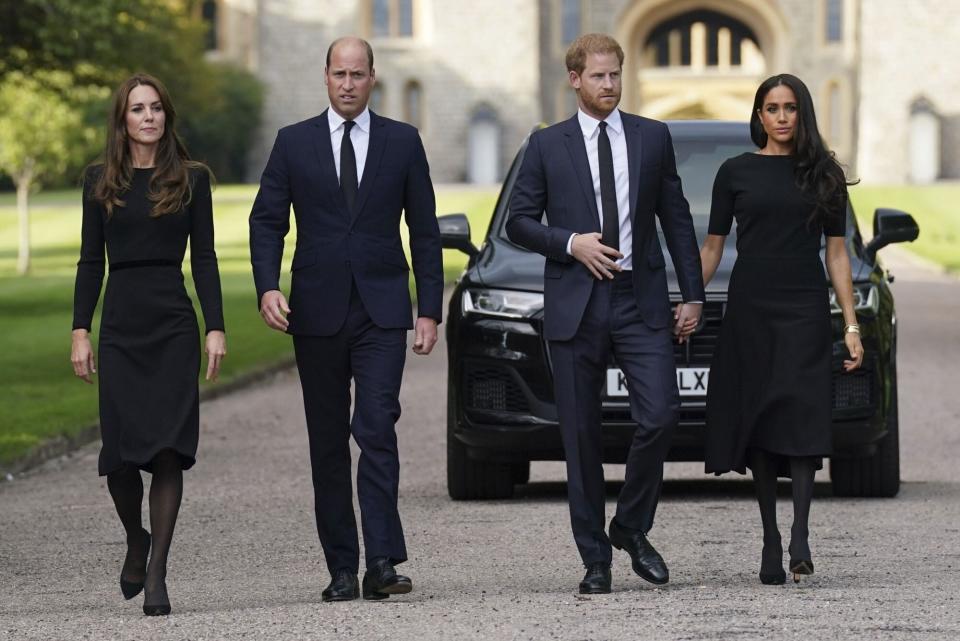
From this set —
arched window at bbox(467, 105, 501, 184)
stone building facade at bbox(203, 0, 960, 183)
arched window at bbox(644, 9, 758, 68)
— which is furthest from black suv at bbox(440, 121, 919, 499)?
arched window at bbox(644, 9, 758, 68)

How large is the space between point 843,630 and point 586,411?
1.42 metres

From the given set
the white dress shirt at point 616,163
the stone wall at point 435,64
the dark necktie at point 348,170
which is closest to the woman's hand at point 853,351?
the white dress shirt at point 616,163

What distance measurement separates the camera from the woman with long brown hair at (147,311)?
20.6 feet

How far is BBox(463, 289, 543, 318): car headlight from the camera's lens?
341 inches

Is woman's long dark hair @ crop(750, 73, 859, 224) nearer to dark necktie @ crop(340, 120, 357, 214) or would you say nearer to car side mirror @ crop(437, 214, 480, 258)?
dark necktie @ crop(340, 120, 357, 214)

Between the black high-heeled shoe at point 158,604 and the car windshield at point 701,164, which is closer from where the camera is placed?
the black high-heeled shoe at point 158,604

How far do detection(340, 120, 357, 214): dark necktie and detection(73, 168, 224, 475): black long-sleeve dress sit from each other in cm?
45

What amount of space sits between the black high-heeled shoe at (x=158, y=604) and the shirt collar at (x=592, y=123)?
201 centimetres

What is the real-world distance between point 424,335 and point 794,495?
4.42ft

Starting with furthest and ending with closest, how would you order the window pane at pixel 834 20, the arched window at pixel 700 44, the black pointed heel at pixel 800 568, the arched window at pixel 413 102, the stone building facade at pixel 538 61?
the arched window at pixel 700 44, the window pane at pixel 834 20, the arched window at pixel 413 102, the stone building facade at pixel 538 61, the black pointed heel at pixel 800 568

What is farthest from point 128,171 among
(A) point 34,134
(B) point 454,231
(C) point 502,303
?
(A) point 34,134

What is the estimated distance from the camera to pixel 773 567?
21.4ft

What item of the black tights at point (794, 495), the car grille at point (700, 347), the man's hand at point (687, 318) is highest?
the man's hand at point (687, 318)

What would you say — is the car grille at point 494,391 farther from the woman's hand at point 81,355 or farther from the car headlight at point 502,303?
the woman's hand at point 81,355
